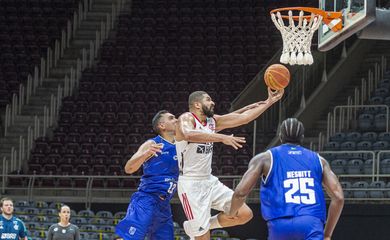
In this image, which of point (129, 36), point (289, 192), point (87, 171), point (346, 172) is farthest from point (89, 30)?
point (289, 192)

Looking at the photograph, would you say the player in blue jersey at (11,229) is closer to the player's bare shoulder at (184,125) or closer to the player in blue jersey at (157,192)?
the player in blue jersey at (157,192)

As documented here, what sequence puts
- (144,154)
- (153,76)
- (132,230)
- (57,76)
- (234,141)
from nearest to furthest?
(234,141) < (144,154) < (132,230) < (153,76) < (57,76)

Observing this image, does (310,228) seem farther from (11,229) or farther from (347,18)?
(11,229)

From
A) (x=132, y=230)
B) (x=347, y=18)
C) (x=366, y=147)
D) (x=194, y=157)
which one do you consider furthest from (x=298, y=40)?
(x=366, y=147)

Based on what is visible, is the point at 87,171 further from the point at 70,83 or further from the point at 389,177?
Answer: the point at 389,177

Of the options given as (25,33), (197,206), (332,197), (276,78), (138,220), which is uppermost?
(25,33)

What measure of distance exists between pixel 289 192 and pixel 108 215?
43.1 feet

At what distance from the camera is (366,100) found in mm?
25547

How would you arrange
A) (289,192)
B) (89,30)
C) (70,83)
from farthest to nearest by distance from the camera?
(89,30)
(70,83)
(289,192)

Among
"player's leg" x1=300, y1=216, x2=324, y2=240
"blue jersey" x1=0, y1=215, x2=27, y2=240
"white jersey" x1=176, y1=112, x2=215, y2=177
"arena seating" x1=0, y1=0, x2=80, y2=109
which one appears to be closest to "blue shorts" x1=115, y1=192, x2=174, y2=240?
"white jersey" x1=176, y1=112, x2=215, y2=177

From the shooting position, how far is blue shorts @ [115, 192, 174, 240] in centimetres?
1105

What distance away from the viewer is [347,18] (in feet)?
40.4

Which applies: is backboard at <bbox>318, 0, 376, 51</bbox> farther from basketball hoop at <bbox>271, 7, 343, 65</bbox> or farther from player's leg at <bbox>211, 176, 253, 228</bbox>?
player's leg at <bbox>211, 176, 253, 228</bbox>

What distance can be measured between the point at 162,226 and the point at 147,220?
23 centimetres
